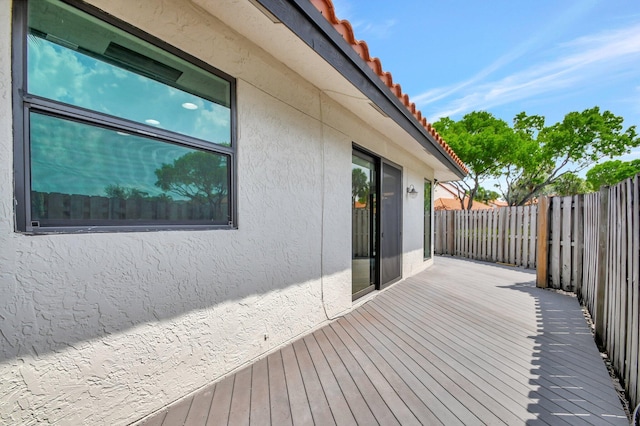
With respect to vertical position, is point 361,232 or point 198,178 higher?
point 198,178

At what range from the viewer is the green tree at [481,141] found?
643 inches

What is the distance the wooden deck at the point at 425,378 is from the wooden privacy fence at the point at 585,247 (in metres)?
0.41

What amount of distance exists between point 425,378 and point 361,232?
9.32 ft

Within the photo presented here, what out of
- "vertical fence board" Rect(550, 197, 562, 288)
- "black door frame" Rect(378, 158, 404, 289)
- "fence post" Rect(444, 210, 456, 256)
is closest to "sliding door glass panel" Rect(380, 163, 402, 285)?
"black door frame" Rect(378, 158, 404, 289)

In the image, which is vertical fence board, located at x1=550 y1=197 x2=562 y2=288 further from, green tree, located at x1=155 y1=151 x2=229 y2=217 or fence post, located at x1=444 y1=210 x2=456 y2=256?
green tree, located at x1=155 y1=151 x2=229 y2=217

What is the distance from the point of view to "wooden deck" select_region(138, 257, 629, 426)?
6.55 feet

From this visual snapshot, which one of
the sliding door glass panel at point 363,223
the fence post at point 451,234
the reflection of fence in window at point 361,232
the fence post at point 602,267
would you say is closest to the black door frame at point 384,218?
the sliding door glass panel at point 363,223

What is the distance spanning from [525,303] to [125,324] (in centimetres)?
597

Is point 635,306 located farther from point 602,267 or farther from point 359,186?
point 359,186

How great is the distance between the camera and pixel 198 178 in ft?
7.62

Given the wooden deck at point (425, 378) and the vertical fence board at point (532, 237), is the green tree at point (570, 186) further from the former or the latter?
the wooden deck at point (425, 378)

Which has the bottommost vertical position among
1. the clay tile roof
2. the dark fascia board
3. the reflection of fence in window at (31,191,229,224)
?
the reflection of fence in window at (31,191,229,224)

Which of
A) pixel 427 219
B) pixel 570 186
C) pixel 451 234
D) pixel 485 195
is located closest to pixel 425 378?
pixel 427 219

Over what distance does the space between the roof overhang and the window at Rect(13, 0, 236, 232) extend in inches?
20.2
